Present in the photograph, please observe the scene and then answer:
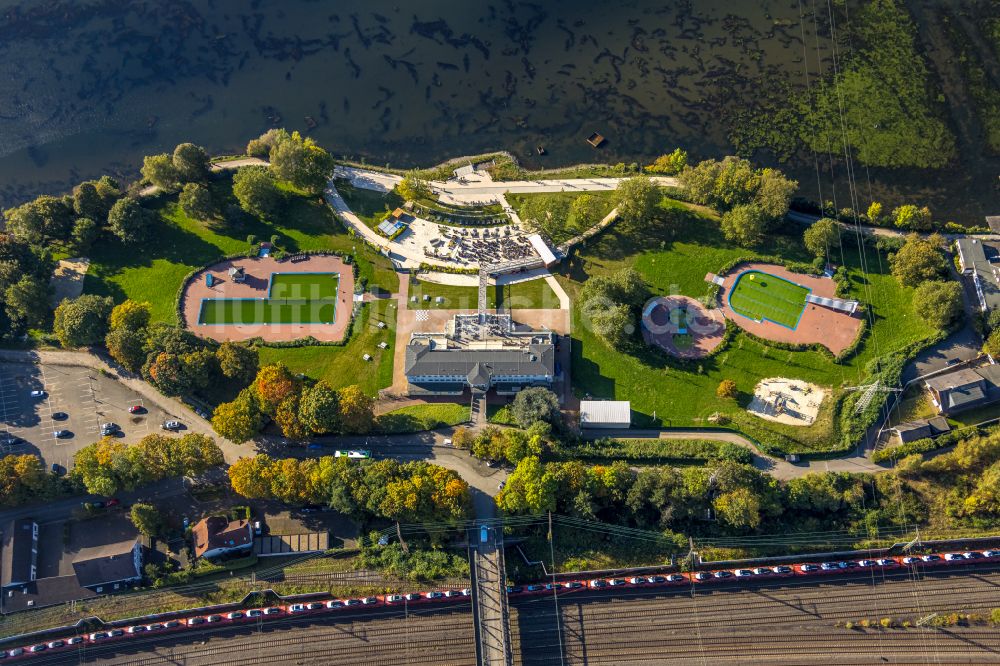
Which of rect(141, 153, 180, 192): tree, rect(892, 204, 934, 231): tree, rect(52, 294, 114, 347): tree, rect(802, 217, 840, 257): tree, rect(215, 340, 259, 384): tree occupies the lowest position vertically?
rect(215, 340, 259, 384): tree

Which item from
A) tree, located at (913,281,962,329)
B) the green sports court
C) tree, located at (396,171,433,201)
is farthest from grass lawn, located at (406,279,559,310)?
tree, located at (913,281,962,329)

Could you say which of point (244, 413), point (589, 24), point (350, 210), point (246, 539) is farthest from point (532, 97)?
point (246, 539)

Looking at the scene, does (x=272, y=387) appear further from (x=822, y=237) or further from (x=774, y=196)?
(x=822, y=237)

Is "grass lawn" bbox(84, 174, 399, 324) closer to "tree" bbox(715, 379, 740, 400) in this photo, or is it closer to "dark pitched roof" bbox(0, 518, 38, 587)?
"dark pitched roof" bbox(0, 518, 38, 587)

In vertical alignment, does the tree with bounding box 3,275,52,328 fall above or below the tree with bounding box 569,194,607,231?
below

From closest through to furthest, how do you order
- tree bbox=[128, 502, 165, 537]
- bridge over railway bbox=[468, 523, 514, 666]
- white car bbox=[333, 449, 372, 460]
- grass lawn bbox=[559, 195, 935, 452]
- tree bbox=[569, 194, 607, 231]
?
bridge over railway bbox=[468, 523, 514, 666] → tree bbox=[128, 502, 165, 537] → white car bbox=[333, 449, 372, 460] → grass lawn bbox=[559, 195, 935, 452] → tree bbox=[569, 194, 607, 231]

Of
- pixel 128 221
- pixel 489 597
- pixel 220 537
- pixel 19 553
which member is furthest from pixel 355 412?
pixel 128 221

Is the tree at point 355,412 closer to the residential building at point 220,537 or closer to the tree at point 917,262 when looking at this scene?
the residential building at point 220,537

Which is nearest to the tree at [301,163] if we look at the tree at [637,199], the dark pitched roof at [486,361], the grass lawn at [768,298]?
the dark pitched roof at [486,361]
